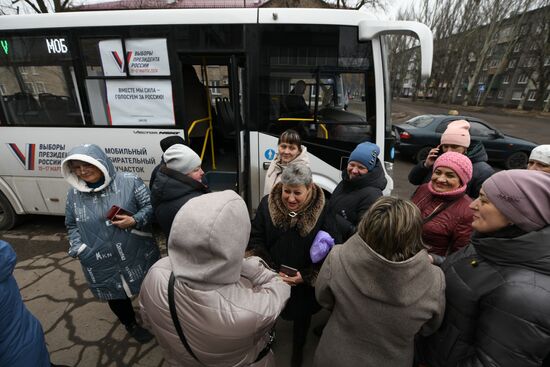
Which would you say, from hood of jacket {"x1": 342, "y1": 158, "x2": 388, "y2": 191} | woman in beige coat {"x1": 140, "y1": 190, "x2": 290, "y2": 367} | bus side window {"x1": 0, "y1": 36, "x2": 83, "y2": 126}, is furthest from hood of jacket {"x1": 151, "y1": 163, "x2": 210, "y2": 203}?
bus side window {"x1": 0, "y1": 36, "x2": 83, "y2": 126}

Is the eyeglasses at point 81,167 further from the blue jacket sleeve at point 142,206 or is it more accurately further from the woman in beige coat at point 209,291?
the woman in beige coat at point 209,291

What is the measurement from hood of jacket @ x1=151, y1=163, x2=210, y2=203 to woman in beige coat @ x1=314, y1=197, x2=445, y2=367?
1.21 m

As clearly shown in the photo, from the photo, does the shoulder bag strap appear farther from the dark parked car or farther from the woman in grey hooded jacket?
the dark parked car

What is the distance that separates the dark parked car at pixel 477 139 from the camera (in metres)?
8.02

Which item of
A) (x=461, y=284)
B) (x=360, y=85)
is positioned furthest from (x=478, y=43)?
(x=461, y=284)

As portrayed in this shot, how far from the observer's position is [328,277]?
1339mm

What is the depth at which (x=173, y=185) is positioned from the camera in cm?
199

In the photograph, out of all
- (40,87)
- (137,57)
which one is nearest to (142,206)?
(137,57)

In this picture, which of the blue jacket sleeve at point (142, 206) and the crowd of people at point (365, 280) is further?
the blue jacket sleeve at point (142, 206)

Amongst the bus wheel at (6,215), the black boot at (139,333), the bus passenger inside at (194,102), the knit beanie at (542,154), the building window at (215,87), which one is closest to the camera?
the knit beanie at (542,154)

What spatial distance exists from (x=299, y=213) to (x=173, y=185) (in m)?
0.99

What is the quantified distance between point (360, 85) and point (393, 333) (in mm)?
2884

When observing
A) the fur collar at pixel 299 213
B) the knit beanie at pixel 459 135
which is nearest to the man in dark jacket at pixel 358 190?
the fur collar at pixel 299 213

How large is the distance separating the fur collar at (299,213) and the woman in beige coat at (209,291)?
0.56m
